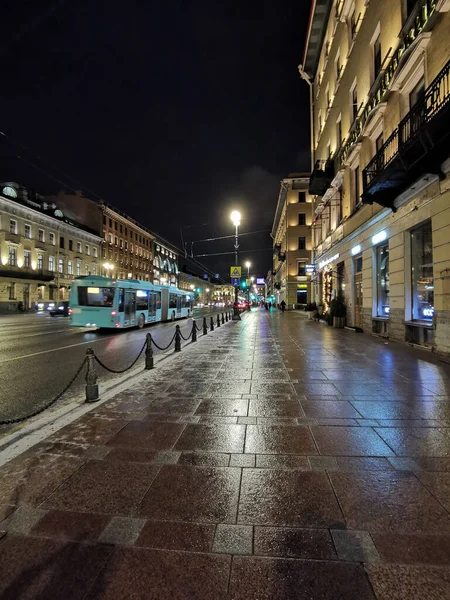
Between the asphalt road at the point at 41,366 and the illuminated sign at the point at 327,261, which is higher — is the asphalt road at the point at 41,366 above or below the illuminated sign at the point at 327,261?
below

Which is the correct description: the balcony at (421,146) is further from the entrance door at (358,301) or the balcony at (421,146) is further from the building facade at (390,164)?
the entrance door at (358,301)

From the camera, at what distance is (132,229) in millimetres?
75750

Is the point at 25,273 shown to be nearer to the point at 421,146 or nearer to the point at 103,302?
the point at 103,302

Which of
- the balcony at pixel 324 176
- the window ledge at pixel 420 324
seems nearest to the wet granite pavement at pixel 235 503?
the window ledge at pixel 420 324

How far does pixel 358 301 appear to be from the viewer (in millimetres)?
18219

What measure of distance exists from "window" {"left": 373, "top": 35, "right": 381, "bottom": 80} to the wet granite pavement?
52.1 feet

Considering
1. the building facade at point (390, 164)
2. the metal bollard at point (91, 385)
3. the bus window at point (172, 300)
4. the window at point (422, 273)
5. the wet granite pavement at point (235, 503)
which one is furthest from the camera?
the bus window at point (172, 300)

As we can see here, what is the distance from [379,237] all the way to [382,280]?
1.97 meters

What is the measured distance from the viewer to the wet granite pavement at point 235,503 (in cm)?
207

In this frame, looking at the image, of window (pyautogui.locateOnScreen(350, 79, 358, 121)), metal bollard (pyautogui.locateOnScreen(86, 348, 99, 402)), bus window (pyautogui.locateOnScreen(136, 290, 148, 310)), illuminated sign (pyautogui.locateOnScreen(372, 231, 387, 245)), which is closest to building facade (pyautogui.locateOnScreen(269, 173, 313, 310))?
window (pyautogui.locateOnScreen(350, 79, 358, 121))

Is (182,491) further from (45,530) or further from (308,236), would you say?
(308,236)

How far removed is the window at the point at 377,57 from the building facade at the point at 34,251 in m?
41.4

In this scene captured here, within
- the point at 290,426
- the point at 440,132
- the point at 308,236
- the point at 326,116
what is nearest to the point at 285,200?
the point at 308,236

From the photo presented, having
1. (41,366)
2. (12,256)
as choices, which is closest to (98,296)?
(41,366)
